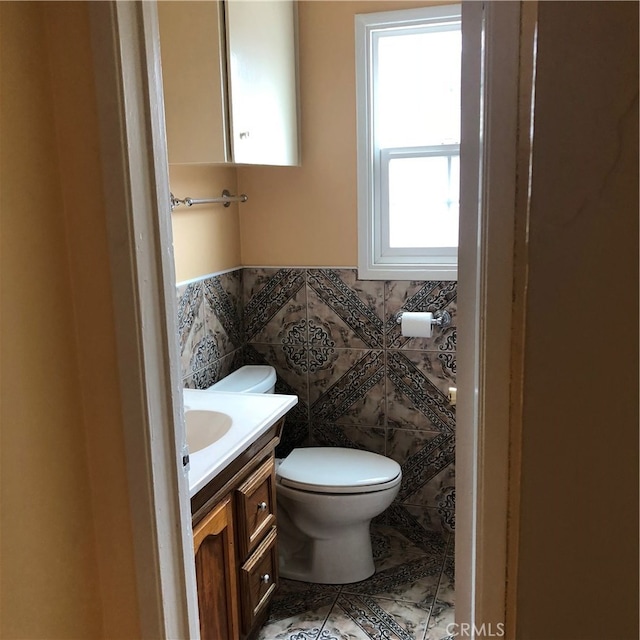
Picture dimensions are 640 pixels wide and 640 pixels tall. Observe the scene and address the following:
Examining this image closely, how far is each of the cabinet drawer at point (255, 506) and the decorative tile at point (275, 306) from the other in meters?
0.87

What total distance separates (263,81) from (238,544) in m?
1.57

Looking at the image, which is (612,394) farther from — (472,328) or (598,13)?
(598,13)

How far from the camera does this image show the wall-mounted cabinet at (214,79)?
210cm

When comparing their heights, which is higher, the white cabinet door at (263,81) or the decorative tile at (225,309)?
the white cabinet door at (263,81)

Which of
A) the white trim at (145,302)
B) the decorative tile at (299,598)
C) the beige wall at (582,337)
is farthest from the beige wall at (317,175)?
the beige wall at (582,337)

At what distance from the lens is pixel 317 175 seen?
9.12 ft

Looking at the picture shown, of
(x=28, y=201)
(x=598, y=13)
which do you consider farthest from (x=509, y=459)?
(x=28, y=201)

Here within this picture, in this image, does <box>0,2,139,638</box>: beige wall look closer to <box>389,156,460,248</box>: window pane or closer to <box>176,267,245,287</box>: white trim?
<box>176,267,245,287</box>: white trim

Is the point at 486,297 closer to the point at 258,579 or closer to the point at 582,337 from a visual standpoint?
the point at 582,337

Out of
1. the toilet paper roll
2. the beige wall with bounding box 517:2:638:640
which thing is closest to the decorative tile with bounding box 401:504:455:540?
the toilet paper roll

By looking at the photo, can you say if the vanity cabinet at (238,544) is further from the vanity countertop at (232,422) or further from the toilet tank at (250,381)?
the toilet tank at (250,381)

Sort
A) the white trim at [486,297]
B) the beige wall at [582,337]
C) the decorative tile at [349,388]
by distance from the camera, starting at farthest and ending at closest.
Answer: the decorative tile at [349,388] → the white trim at [486,297] → the beige wall at [582,337]

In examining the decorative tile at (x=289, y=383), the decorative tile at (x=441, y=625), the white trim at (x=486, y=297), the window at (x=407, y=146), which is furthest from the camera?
the decorative tile at (x=289, y=383)

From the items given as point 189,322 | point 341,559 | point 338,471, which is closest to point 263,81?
point 189,322
